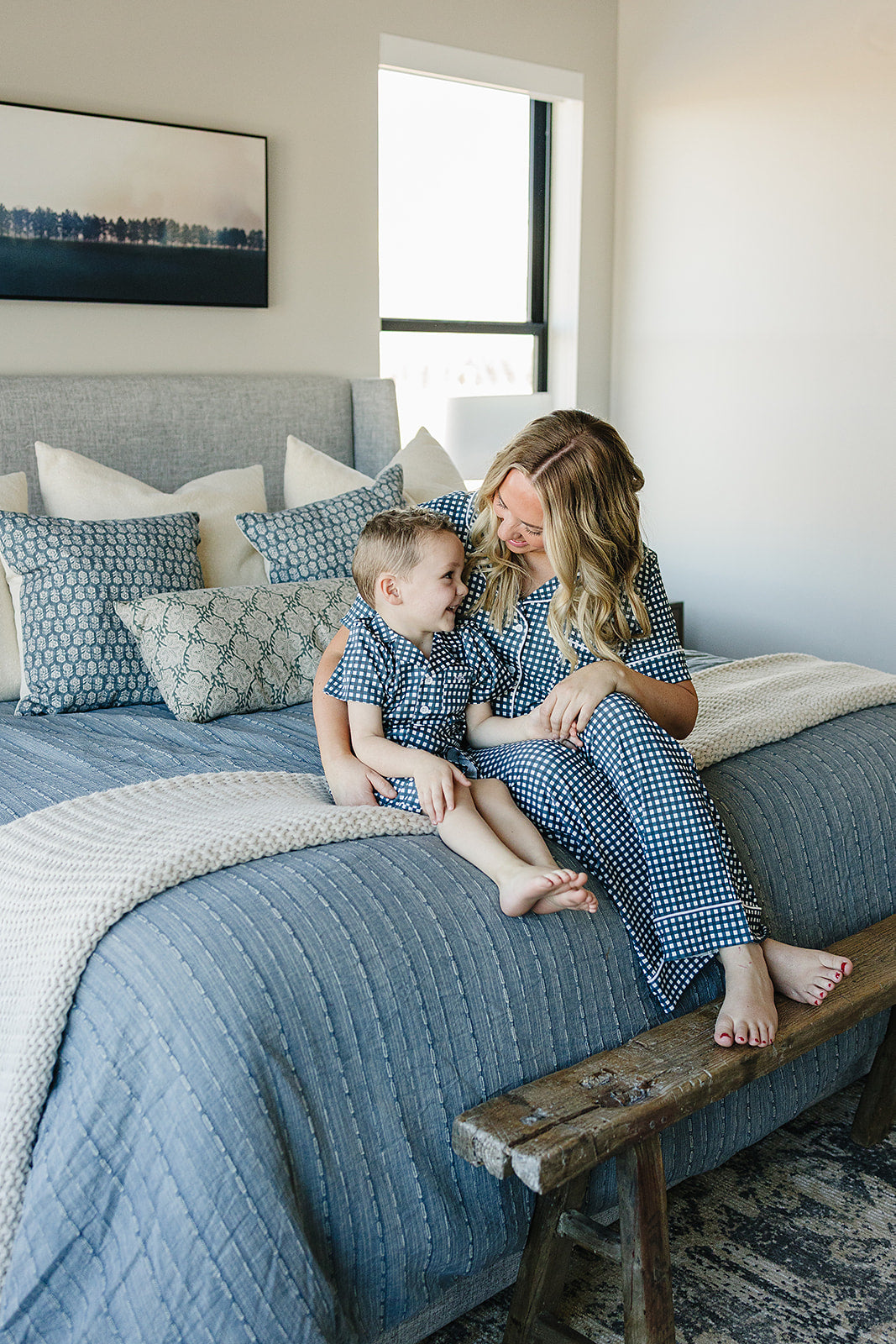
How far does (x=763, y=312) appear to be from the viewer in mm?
4223

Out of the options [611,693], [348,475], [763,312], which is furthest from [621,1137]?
[763,312]

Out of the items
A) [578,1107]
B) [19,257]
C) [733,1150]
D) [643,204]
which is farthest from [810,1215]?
[643,204]

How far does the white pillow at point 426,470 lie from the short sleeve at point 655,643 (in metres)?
1.35

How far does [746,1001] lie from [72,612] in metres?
1.59

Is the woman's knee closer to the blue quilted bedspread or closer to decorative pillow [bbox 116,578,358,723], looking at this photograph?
the blue quilted bedspread

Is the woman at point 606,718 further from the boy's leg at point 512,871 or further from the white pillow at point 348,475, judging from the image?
the white pillow at point 348,475

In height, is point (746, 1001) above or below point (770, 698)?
below

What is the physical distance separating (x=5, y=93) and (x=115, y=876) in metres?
2.38

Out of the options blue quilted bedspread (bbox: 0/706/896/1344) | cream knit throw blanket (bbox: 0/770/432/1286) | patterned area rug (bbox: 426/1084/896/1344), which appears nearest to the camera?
blue quilted bedspread (bbox: 0/706/896/1344)

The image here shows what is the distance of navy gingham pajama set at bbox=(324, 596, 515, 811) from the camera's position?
1.93m

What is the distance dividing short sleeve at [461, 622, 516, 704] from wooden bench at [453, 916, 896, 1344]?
0.62m

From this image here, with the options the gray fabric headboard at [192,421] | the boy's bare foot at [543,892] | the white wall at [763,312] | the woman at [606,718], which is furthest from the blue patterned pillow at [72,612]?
the white wall at [763,312]

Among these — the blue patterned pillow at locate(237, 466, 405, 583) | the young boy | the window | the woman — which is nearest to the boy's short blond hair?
the young boy

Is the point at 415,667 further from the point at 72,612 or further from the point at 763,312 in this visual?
the point at 763,312
